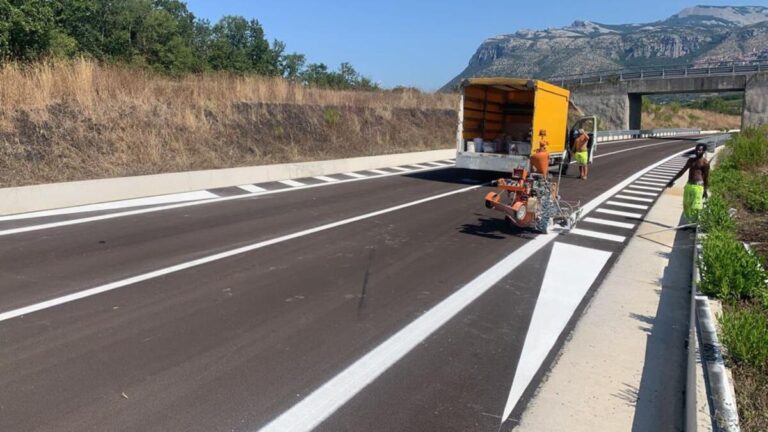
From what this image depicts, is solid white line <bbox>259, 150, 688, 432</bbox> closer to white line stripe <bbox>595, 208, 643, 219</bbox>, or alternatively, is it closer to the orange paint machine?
the orange paint machine

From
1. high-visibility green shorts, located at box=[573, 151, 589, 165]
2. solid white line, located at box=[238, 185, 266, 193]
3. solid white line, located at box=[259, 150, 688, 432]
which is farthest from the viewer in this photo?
high-visibility green shorts, located at box=[573, 151, 589, 165]

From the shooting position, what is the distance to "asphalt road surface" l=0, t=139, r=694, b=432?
12.5 feet

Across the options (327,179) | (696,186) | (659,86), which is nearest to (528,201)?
(696,186)

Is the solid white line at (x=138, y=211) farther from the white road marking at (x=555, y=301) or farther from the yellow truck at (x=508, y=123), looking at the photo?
the white road marking at (x=555, y=301)

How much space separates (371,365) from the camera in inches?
176

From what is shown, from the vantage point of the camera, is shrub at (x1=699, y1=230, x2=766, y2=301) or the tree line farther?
the tree line

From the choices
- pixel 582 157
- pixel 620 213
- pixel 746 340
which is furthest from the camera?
pixel 582 157

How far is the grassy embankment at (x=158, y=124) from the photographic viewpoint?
44.5 feet

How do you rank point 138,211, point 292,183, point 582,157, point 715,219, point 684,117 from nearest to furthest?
point 715,219 < point 138,211 < point 292,183 < point 582,157 < point 684,117

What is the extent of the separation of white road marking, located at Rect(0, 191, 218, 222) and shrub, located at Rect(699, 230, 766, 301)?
10.4 m

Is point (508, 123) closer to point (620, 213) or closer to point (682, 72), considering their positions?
point (620, 213)

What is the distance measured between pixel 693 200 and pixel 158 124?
14428 millimetres

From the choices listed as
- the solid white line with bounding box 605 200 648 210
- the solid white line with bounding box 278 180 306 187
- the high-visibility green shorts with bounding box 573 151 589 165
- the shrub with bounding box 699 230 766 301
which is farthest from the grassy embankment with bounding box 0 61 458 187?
the shrub with bounding box 699 230 766 301

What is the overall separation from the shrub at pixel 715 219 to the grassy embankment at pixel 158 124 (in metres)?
12.5
